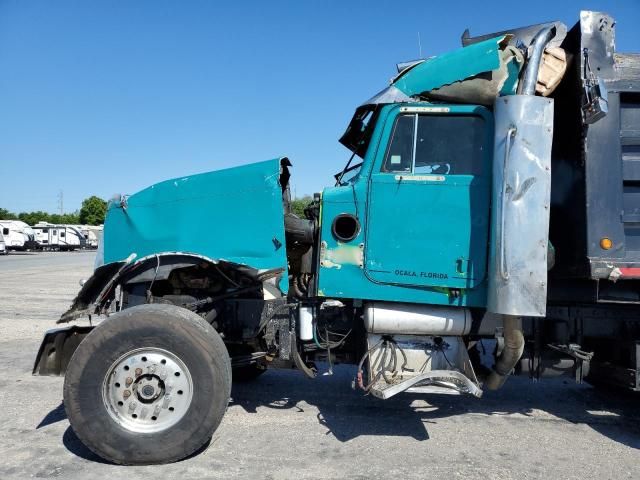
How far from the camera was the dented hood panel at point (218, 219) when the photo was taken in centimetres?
407

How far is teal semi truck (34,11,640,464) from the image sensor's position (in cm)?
369

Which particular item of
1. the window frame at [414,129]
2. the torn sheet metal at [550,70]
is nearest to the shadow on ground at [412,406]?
the window frame at [414,129]

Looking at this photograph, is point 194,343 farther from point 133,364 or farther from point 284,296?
point 284,296

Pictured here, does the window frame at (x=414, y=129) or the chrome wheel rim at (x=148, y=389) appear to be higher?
the window frame at (x=414, y=129)

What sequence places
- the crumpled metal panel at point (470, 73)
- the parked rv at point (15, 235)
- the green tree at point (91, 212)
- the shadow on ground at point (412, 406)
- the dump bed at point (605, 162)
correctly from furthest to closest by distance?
the green tree at point (91, 212), the parked rv at point (15, 235), the shadow on ground at point (412, 406), the crumpled metal panel at point (470, 73), the dump bed at point (605, 162)

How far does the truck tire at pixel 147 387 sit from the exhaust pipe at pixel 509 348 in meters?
2.16

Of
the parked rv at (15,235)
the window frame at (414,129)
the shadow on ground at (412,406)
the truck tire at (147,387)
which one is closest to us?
the truck tire at (147,387)

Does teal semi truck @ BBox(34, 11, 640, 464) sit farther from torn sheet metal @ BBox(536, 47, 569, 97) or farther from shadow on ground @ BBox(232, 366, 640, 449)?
shadow on ground @ BBox(232, 366, 640, 449)

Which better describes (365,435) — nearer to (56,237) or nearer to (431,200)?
(431,200)

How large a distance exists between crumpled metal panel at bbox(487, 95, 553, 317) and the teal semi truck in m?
0.01

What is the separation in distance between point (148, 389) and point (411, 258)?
2226mm

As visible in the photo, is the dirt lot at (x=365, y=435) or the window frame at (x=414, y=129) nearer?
the dirt lot at (x=365, y=435)

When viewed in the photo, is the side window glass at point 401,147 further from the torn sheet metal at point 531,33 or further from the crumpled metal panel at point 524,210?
the torn sheet metal at point 531,33

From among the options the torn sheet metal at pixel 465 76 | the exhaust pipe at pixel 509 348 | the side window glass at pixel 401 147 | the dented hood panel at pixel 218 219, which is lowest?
the exhaust pipe at pixel 509 348
